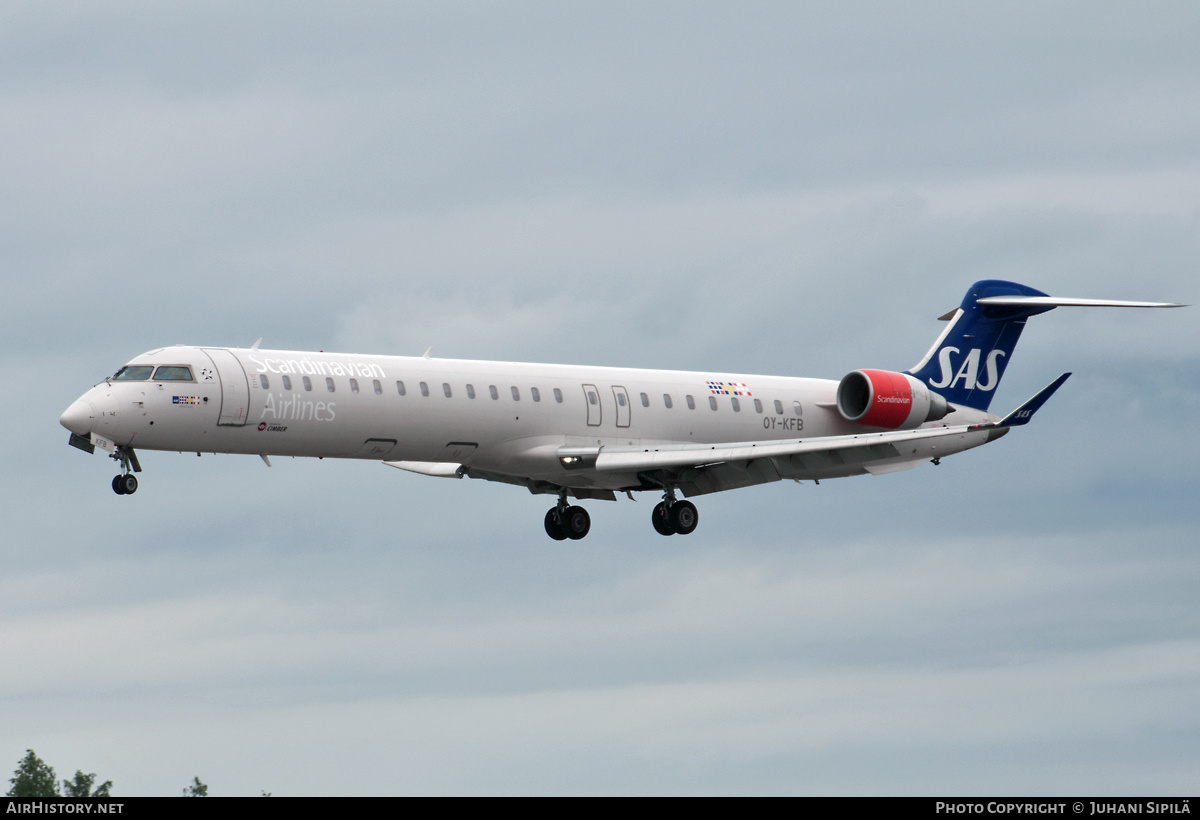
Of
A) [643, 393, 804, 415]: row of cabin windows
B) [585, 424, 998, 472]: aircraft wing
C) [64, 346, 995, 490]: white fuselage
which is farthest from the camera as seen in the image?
[643, 393, 804, 415]: row of cabin windows

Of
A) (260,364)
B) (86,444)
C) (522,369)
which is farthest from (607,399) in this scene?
(86,444)

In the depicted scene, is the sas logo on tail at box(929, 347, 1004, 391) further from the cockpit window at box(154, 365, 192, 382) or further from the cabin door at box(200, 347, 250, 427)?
the cockpit window at box(154, 365, 192, 382)

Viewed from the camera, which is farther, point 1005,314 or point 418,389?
point 1005,314

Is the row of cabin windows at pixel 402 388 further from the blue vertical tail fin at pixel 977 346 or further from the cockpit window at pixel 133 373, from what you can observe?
the blue vertical tail fin at pixel 977 346

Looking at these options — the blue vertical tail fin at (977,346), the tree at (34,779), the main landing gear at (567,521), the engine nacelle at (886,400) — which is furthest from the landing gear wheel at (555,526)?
the tree at (34,779)

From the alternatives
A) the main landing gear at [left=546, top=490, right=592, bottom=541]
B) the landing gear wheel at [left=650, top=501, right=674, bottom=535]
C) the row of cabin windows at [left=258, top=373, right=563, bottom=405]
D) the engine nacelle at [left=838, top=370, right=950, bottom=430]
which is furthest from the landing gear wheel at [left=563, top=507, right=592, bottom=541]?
the engine nacelle at [left=838, top=370, right=950, bottom=430]

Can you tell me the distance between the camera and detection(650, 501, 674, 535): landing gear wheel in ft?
156

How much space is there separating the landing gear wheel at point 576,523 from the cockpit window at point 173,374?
12.3m

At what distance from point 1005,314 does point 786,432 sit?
27.9ft

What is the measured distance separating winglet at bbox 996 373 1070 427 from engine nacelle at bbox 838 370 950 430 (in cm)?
593

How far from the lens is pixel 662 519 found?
156 ft

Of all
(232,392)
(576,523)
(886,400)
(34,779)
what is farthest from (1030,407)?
(34,779)
